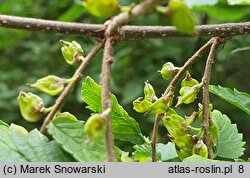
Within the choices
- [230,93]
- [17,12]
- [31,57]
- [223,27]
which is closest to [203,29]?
[223,27]

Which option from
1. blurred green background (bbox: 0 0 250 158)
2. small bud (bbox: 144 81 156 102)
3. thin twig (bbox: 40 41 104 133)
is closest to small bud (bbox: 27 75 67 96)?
thin twig (bbox: 40 41 104 133)

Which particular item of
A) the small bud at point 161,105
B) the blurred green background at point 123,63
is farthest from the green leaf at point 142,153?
the blurred green background at point 123,63

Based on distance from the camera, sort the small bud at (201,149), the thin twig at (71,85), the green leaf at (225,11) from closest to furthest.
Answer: the thin twig at (71,85) → the small bud at (201,149) → the green leaf at (225,11)

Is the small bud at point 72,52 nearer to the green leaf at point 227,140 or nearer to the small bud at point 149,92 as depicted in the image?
the small bud at point 149,92

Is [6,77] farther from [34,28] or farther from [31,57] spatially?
[34,28]

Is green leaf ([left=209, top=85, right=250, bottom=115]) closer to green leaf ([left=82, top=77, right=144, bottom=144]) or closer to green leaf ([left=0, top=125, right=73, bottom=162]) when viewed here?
green leaf ([left=82, top=77, right=144, bottom=144])

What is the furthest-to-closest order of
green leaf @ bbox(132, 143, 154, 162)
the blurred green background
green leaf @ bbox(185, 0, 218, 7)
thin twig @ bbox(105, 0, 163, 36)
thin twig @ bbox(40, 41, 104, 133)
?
the blurred green background < green leaf @ bbox(185, 0, 218, 7) < green leaf @ bbox(132, 143, 154, 162) < thin twig @ bbox(40, 41, 104, 133) < thin twig @ bbox(105, 0, 163, 36)
